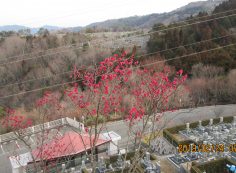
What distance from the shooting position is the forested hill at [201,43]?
78.9 ft

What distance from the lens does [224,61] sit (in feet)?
76.8

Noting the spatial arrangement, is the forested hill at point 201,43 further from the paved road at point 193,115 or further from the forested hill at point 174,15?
the forested hill at point 174,15

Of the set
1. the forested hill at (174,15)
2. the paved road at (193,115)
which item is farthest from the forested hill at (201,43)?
the forested hill at (174,15)

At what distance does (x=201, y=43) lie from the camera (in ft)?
90.3

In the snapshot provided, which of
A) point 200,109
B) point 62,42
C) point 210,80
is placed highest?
point 62,42

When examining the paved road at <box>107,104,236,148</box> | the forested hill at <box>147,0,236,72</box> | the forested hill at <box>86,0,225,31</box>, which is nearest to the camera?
the paved road at <box>107,104,236,148</box>

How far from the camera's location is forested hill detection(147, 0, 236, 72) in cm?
2406

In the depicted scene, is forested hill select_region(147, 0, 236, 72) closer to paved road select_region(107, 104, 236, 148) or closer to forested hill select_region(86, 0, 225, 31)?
paved road select_region(107, 104, 236, 148)

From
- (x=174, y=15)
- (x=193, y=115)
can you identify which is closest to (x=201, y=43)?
(x=193, y=115)

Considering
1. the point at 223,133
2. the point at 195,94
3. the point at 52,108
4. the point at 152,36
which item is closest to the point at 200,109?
the point at 195,94

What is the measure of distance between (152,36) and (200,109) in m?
15.4

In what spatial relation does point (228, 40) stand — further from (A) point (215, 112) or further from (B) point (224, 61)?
(A) point (215, 112)

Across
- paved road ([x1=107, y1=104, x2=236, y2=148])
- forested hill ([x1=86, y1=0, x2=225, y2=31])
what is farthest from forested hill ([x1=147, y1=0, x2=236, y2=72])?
forested hill ([x1=86, y1=0, x2=225, y2=31])

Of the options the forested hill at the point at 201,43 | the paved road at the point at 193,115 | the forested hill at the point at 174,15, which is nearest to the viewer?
the paved road at the point at 193,115
